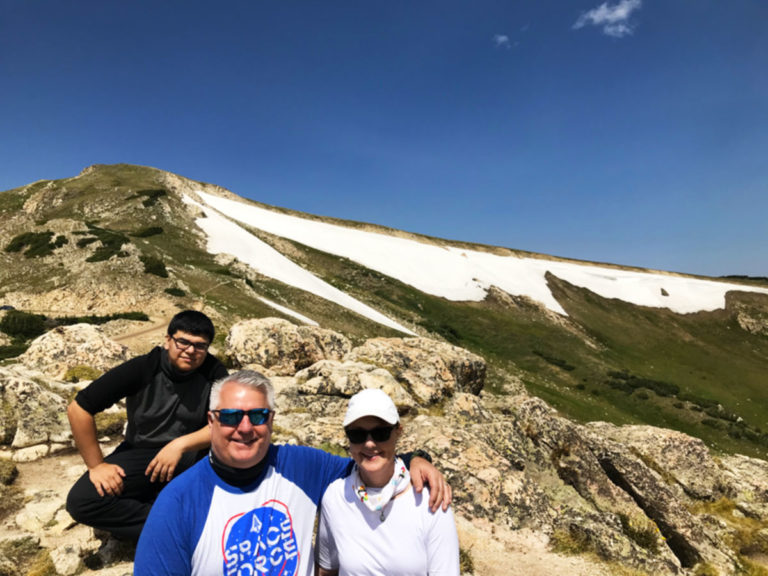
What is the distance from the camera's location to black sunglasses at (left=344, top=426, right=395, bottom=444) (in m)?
4.27

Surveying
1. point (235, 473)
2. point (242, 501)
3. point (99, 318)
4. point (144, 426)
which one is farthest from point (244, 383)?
point (99, 318)

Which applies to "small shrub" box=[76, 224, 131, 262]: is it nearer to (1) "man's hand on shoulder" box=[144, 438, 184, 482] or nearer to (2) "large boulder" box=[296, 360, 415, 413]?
(2) "large boulder" box=[296, 360, 415, 413]

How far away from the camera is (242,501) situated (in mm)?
4035

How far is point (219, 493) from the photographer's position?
3965 millimetres

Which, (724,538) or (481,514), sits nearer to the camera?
(481,514)

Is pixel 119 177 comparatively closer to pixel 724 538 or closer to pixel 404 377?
pixel 404 377

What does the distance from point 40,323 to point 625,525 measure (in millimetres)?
36126

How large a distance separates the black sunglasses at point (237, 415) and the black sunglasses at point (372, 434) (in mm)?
916

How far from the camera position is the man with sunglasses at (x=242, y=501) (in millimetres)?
3676

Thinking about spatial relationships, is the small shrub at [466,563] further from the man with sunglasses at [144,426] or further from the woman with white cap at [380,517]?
the man with sunglasses at [144,426]

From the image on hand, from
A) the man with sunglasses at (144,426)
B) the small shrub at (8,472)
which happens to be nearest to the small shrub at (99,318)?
the small shrub at (8,472)

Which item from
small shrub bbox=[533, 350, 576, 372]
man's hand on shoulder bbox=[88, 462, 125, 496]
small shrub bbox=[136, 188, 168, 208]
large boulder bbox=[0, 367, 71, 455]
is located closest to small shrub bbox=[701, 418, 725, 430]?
small shrub bbox=[533, 350, 576, 372]

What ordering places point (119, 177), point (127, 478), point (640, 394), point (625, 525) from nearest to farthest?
point (127, 478) < point (625, 525) < point (640, 394) < point (119, 177)

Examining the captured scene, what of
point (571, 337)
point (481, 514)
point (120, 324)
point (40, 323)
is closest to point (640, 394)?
point (571, 337)
